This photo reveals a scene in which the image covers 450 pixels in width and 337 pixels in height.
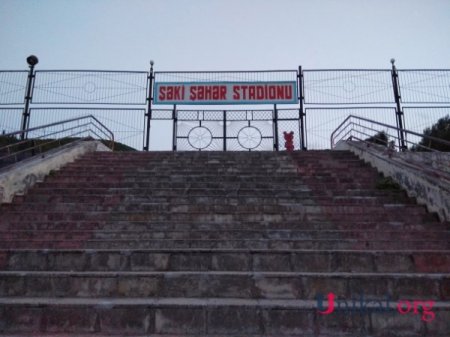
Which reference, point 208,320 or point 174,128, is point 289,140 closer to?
point 174,128

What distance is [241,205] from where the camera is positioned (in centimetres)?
Answer: 688

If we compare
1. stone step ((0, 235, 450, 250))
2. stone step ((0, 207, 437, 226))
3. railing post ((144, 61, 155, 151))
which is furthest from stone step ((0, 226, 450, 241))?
railing post ((144, 61, 155, 151))

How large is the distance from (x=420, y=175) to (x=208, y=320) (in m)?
5.47

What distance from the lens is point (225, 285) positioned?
414 cm

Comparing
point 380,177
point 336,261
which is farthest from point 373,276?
point 380,177

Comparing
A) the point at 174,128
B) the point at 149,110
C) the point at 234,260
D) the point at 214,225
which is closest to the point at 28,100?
the point at 149,110

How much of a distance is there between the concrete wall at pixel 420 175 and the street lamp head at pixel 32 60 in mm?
12176

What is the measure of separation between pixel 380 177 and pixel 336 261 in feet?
15.5

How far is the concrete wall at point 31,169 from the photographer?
702cm

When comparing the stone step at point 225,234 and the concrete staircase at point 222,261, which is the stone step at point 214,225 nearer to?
the concrete staircase at point 222,261

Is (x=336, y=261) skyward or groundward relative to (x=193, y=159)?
groundward

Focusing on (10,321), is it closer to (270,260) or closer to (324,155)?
(270,260)

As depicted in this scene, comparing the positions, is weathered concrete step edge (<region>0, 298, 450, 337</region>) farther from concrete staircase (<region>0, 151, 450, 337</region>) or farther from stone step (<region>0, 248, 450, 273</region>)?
stone step (<region>0, 248, 450, 273</region>)

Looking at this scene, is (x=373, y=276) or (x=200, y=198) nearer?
(x=373, y=276)
